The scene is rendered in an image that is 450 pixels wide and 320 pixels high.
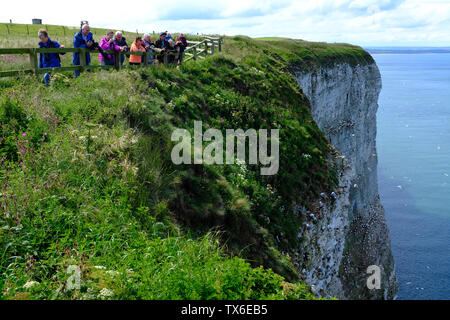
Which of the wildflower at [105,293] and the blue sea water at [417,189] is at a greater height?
the wildflower at [105,293]

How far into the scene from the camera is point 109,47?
50.7 feet

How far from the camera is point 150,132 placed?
1066cm

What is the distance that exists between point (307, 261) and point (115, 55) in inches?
422

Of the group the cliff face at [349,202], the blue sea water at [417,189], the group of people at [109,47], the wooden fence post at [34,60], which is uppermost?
the group of people at [109,47]

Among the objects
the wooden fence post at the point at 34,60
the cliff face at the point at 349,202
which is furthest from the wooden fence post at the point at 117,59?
the cliff face at the point at 349,202

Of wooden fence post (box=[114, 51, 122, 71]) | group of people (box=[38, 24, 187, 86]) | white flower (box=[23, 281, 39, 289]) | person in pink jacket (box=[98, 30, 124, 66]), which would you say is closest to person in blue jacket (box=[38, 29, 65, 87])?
group of people (box=[38, 24, 187, 86])

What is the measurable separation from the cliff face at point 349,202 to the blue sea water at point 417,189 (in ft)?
42.1

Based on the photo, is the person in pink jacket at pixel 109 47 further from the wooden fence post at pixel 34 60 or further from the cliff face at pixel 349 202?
the cliff face at pixel 349 202

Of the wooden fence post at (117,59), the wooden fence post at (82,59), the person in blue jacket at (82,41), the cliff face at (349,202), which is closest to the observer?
the wooden fence post at (82,59)

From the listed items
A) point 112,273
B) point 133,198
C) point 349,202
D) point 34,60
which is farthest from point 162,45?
point 112,273

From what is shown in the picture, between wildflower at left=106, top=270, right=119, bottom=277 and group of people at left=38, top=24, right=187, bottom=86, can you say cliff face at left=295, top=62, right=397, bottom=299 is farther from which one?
group of people at left=38, top=24, right=187, bottom=86

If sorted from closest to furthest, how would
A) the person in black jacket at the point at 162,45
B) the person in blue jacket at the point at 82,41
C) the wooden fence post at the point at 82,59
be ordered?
the wooden fence post at the point at 82,59 < the person in blue jacket at the point at 82,41 < the person in black jacket at the point at 162,45

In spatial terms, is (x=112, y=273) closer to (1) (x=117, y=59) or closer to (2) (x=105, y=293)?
(2) (x=105, y=293)

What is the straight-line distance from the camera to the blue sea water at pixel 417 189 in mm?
44469
